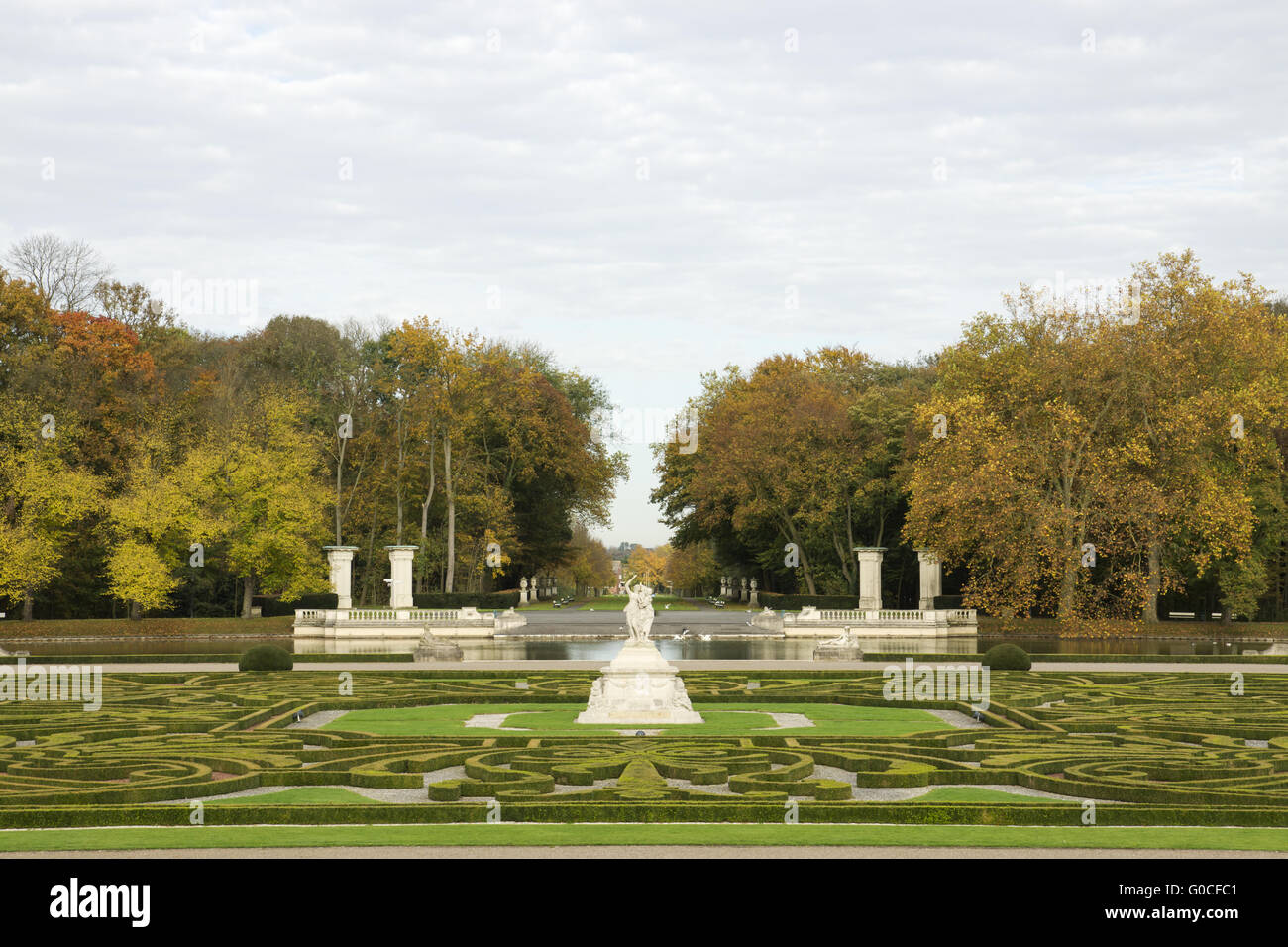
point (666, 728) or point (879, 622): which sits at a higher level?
point (666, 728)

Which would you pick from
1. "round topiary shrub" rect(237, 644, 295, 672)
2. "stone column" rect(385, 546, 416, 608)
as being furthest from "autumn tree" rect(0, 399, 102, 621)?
"round topiary shrub" rect(237, 644, 295, 672)

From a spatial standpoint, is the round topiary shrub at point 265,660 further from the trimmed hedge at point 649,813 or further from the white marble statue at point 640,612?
the trimmed hedge at point 649,813

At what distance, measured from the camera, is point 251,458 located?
5469cm

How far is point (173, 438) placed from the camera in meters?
57.8

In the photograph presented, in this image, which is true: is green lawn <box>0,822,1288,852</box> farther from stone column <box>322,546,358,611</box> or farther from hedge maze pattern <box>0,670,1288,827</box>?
stone column <box>322,546,358,611</box>

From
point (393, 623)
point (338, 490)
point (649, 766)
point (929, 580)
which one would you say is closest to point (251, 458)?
point (338, 490)

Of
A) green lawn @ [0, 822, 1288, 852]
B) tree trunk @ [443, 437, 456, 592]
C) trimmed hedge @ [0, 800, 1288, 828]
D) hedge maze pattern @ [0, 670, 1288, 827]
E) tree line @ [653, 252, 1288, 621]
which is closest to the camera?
green lawn @ [0, 822, 1288, 852]

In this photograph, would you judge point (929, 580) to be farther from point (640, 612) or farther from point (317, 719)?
point (317, 719)

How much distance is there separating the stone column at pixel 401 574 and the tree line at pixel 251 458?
16.0ft

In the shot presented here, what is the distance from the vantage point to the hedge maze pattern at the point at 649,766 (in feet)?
38.0

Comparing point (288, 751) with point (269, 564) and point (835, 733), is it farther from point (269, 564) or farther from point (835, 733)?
point (269, 564)

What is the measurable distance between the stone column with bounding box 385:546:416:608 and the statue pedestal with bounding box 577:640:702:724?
115ft

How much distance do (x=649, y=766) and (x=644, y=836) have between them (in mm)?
3389

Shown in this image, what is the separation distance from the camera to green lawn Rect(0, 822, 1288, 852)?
10547 mm
